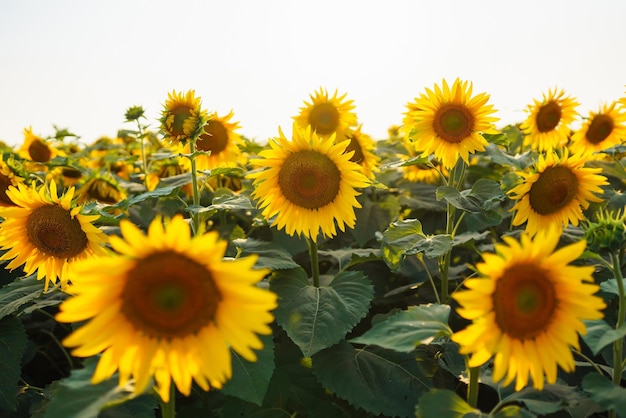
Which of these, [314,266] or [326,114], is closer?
[314,266]

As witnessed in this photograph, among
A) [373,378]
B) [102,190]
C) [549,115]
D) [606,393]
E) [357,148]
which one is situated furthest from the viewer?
[549,115]

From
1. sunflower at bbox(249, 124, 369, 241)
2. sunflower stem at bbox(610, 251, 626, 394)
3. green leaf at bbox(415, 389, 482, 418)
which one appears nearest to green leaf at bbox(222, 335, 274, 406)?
→ green leaf at bbox(415, 389, 482, 418)

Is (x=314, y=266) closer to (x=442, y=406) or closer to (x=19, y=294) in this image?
(x=442, y=406)

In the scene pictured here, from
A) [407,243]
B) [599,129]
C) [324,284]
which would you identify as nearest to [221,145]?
[324,284]

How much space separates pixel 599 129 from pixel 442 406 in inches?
121

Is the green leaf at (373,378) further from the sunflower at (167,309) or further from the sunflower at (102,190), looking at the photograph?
the sunflower at (102,190)

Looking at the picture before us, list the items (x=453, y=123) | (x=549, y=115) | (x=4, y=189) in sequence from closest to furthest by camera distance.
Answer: (x=453, y=123) → (x=4, y=189) → (x=549, y=115)

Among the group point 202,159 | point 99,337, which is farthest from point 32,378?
point 99,337

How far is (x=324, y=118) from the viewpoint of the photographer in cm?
378

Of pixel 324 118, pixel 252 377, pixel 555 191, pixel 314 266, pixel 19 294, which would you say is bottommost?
pixel 252 377

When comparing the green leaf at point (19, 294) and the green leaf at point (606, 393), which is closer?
the green leaf at point (606, 393)

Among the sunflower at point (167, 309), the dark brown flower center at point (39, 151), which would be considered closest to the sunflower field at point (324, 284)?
the sunflower at point (167, 309)

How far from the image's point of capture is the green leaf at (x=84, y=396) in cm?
145

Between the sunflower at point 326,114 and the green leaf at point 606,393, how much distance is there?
7.74 feet
